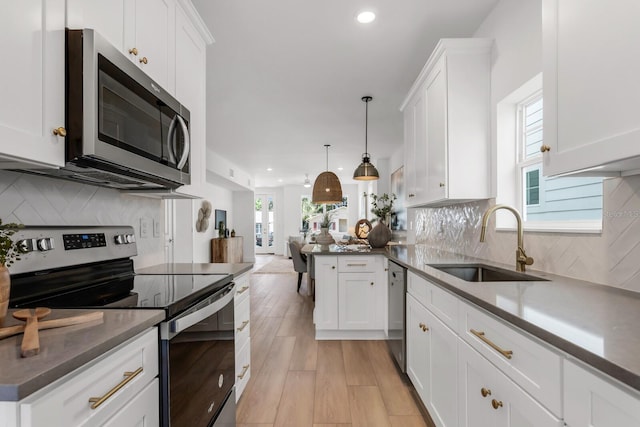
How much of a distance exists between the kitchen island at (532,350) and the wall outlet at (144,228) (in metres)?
1.70

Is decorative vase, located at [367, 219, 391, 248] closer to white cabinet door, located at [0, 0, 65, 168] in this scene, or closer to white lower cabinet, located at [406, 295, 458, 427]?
white lower cabinet, located at [406, 295, 458, 427]

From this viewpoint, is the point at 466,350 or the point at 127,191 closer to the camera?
the point at 466,350

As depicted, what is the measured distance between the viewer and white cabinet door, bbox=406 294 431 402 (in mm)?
1875

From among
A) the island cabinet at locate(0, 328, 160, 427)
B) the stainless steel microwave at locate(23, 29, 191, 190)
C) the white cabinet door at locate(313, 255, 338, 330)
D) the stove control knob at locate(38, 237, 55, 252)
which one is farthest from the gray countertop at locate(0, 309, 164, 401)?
the white cabinet door at locate(313, 255, 338, 330)

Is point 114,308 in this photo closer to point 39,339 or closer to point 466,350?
point 39,339

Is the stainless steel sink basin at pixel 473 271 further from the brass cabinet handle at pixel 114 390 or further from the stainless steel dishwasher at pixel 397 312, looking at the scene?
the brass cabinet handle at pixel 114 390

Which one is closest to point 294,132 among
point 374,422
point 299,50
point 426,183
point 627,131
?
point 299,50

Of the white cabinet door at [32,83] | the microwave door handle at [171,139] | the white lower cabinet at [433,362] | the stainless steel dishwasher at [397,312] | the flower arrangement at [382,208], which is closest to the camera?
the white cabinet door at [32,83]

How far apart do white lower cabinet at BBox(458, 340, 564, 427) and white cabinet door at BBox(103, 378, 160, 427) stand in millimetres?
1090

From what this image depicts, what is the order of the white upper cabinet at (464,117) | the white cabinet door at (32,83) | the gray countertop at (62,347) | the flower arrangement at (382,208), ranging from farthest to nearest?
1. the flower arrangement at (382,208)
2. the white upper cabinet at (464,117)
3. the white cabinet door at (32,83)
4. the gray countertop at (62,347)

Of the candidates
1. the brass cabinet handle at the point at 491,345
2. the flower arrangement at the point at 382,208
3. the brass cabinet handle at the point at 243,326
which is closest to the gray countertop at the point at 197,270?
the brass cabinet handle at the point at 243,326

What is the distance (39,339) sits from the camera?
2.53 feet

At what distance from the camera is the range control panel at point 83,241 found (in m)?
1.36

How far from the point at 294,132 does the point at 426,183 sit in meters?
2.84
